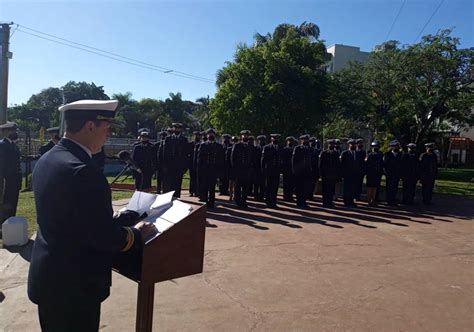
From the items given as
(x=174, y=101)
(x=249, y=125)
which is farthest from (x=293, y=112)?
(x=174, y=101)

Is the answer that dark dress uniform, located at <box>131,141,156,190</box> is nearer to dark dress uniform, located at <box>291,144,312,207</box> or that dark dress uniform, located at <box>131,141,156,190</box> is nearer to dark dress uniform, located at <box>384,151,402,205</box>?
dark dress uniform, located at <box>291,144,312,207</box>

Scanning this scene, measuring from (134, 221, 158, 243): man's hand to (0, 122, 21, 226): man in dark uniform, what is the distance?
6.29m

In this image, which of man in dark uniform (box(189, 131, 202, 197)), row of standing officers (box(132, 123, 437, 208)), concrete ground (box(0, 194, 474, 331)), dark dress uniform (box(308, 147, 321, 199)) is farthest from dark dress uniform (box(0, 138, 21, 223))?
dark dress uniform (box(308, 147, 321, 199))

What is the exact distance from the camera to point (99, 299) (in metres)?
2.33

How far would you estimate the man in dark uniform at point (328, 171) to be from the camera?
41.7 feet

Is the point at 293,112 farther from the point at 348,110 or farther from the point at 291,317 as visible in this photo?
the point at 291,317

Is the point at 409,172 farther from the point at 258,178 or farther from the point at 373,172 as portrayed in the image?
the point at 258,178

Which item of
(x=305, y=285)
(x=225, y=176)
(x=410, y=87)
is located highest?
(x=410, y=87)

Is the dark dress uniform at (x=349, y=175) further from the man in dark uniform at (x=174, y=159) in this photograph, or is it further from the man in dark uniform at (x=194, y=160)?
the man in dark uniform at (x=174, y=159)

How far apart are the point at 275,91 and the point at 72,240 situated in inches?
623

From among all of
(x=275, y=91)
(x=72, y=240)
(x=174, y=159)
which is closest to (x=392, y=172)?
(x=275, y=91)

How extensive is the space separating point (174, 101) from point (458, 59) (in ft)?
140

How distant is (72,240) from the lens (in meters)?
2.16

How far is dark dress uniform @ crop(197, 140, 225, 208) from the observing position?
1125 cm
